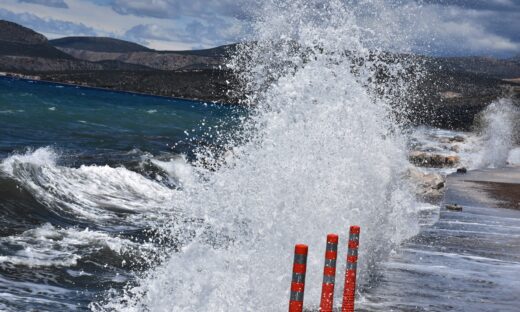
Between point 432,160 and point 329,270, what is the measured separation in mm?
32227

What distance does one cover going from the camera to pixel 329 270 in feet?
23.8

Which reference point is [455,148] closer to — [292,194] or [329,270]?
[292,194]

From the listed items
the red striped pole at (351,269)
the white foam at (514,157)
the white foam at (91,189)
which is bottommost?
the white foam at (514,157)

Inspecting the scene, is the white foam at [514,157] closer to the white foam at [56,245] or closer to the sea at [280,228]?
the sea at [280,228]

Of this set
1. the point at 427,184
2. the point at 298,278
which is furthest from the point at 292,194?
the point at 427,184

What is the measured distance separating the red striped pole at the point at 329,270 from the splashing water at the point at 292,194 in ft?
5.63

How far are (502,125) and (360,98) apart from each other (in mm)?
43158

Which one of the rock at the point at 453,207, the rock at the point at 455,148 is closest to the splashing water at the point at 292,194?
the rock at the point at 453,207

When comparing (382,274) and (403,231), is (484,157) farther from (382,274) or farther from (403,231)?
(382,274)

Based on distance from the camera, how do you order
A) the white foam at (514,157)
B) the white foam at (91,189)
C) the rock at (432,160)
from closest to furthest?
the white foam at (91,189)
the rock at (432,160)
the white foam at (514,157)

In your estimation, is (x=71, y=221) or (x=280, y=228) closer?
(x=280, y=228)

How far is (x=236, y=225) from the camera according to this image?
11.3m

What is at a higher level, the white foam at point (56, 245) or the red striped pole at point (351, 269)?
the red striped pole at point (351, 269)

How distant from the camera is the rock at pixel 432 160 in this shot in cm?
3834
